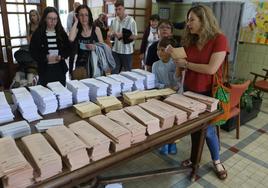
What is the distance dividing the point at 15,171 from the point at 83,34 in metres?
1.96

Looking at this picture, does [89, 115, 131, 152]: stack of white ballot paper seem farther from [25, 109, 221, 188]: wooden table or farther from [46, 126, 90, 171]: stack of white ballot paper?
[46, 126, 90, 171]: stack of white ballot paper

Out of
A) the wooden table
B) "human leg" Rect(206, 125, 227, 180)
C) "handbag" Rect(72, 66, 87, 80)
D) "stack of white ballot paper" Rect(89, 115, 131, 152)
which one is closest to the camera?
the wooden table

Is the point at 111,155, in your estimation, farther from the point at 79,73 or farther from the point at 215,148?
the point at 79,73

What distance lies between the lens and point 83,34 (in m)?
2.54

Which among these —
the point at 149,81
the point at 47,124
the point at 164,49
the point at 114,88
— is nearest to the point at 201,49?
the point at 164,49

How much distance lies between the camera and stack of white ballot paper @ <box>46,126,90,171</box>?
3.07 feet

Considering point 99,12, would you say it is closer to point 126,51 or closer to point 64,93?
point 126,51

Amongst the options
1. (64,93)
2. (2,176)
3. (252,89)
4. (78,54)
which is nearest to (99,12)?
(78,54)

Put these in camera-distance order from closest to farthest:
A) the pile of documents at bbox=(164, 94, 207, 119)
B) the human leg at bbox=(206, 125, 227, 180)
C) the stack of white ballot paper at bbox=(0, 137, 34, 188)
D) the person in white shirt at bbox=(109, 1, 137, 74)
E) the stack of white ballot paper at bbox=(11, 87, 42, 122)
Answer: the stack of white ballot paper at bbox=(0, 137, 34, 188)
the stack of white ballot paper at bbox=(11, 87, 42, 122)
the pile of documents at bbox=(164, 94, 207, 119)
the human leg at bbox=(206, 125, 227, 180)
the person in white shirt at bbox=(109, 1, 137, 74)

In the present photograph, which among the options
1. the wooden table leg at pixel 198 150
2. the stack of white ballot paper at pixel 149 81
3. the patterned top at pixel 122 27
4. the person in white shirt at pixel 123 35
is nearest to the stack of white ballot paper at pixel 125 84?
the stack of white ballot paper at pixel 149 81

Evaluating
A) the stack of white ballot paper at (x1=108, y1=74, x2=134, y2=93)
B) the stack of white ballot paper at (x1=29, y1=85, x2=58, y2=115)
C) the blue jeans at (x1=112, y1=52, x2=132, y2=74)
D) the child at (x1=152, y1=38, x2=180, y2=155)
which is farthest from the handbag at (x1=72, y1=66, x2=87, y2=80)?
the blue jeans at (x1=112, y1=52, x2=132, y2=74)

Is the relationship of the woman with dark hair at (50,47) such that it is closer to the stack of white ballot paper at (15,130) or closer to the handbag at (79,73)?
the handbag at (79,73)

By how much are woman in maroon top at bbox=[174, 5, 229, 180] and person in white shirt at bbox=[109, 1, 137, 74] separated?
1.83 meters

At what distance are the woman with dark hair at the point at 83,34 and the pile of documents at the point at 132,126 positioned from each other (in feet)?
4.33
